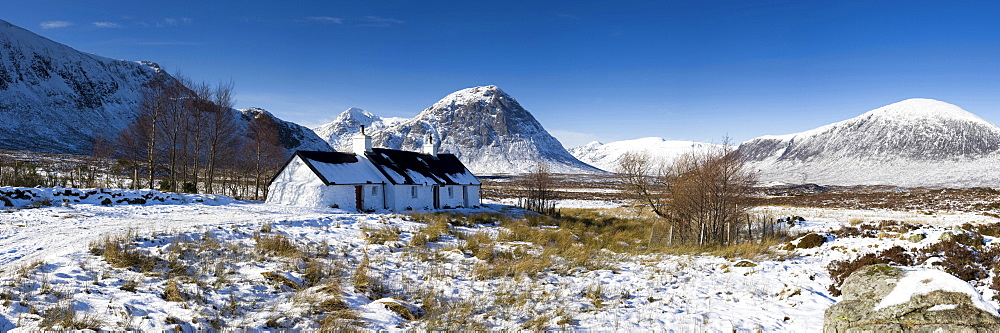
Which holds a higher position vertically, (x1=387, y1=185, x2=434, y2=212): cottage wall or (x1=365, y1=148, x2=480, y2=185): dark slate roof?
(x1=365, y1=148, x2=480, y2=185): dark slate roof

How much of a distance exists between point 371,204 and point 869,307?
28.7m

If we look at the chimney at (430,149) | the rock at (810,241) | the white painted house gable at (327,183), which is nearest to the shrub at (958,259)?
the rock at (810,241)

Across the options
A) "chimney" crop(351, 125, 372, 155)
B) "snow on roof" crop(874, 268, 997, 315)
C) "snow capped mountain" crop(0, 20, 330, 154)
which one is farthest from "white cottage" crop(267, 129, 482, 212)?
"snow capped mountain" crop(0, 20, 330, 154)

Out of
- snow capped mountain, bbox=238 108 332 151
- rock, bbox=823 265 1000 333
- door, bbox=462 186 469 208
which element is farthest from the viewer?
snow capped mountain, bbox=238 108 332 151

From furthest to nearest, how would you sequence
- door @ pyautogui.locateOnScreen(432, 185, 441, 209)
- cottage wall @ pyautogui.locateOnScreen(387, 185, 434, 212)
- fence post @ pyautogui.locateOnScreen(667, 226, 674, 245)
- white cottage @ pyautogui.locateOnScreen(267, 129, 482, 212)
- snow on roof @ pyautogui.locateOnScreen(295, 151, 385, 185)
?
door @ pyautogui.locateOnScreen(432, 185, 441, 209) → cottage wall @ pyautogui.locateOnScreen(387, 185, 434, 212) → snow on roof @ pyautogui.locateOnScreen(295, 151, 385, 185) → white cottage @ pyautogui.locateOnScreen(267, 129, 482, 212) → fence post @ pyautogui.locateOnScreen(667, 226, 674, 245)

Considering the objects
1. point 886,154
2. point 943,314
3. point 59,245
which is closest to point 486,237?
point 59,245

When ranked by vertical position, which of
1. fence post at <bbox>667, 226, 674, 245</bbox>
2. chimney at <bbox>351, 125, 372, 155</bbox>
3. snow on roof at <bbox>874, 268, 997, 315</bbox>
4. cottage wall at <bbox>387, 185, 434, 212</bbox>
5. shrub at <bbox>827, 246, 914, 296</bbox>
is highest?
chimney at <bbox>351, 125, 372, 155</bbox>

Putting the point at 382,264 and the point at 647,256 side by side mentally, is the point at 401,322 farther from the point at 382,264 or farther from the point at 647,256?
the point at 647,256

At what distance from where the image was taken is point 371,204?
3225 centimetres

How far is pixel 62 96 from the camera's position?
134875 millimetres

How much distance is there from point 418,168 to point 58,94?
6101 inches

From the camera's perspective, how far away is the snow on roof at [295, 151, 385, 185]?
101 feet

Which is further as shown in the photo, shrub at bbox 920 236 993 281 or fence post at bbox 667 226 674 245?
fence post at bbox 667 226 674 245

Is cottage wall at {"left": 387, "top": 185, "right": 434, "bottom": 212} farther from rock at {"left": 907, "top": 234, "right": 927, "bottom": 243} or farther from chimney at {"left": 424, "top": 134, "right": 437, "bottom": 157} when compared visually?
rock at {"left": 907, "top": 234, "right": 927, "bottom": 243}
